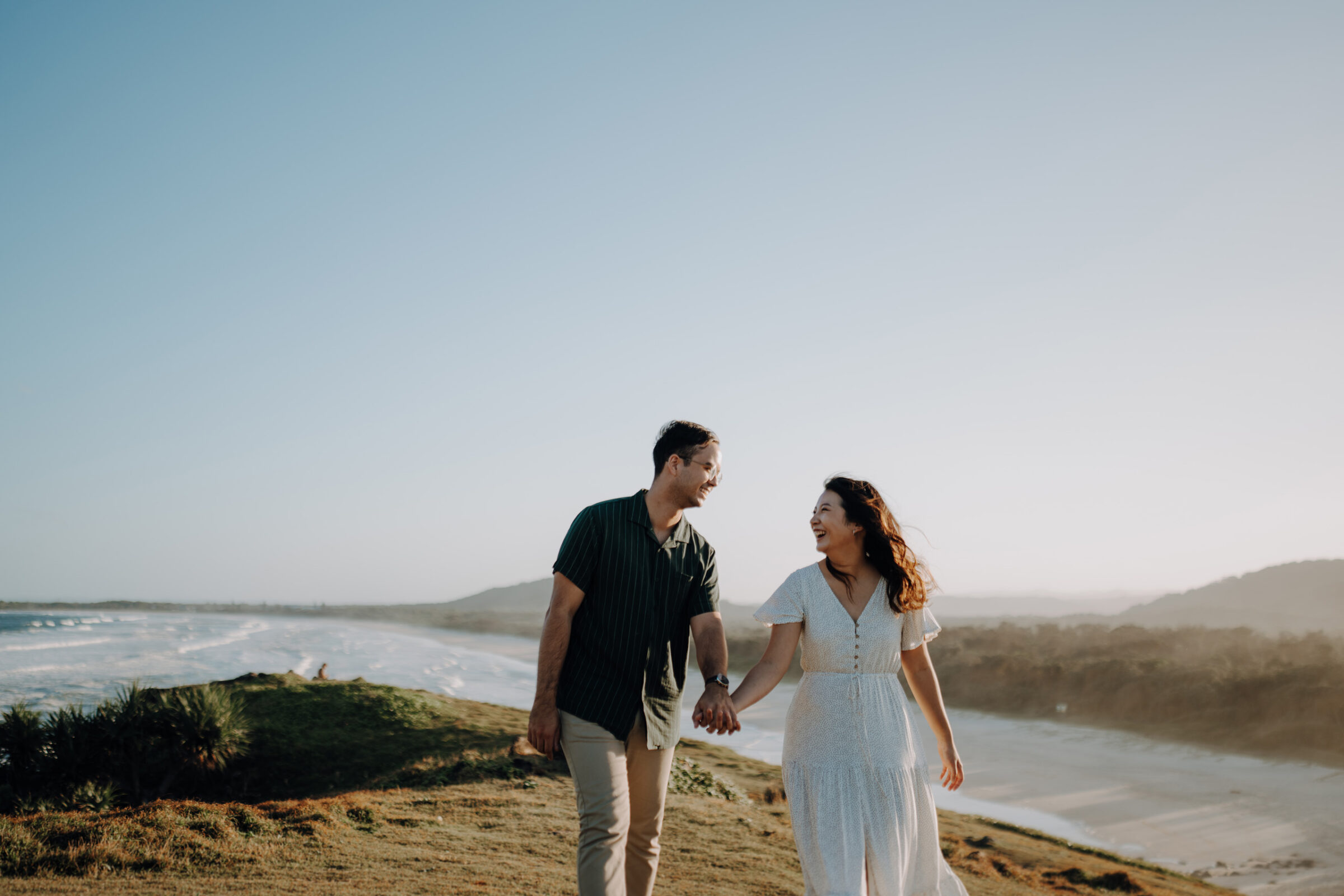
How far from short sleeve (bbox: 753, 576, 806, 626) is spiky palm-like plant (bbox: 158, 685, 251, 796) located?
27.5ft

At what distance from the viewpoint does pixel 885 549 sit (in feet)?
11.1

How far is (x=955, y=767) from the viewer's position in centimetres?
355

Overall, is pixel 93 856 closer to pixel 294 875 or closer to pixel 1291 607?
pixel 294 875

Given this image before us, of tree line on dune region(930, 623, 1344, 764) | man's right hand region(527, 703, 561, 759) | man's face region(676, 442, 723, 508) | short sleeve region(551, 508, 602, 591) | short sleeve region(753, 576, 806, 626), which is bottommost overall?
tree line on dune region(930, 623, 1344, 764)

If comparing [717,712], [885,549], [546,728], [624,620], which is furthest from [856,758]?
[546,728]

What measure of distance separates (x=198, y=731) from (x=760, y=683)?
843 cm

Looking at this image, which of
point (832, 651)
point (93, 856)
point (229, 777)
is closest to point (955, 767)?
point (832, 651)

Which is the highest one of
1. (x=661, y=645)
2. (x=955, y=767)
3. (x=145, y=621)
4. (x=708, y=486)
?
(x=708, y=486)

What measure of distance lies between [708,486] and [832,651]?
823 mm

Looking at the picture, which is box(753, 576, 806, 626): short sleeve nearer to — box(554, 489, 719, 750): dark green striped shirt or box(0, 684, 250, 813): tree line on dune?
box(554, 489, 719, 750): dark green striped shirt

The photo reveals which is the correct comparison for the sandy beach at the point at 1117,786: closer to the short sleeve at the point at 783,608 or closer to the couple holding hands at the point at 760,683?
the couple holding hands at the point at 760,683

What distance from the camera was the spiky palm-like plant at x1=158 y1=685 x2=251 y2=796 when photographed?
940cm

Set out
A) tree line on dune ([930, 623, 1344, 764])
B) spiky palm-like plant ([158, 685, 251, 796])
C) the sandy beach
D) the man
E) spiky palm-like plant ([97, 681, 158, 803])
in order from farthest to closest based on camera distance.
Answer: tree line on dune ([930, 623, 1344, 764]) → the sandy beach → spiky palm-like plant ([158, 685, 251, 796]) → spiky palm-like plant ([97, 681, 158, 803]) → the man

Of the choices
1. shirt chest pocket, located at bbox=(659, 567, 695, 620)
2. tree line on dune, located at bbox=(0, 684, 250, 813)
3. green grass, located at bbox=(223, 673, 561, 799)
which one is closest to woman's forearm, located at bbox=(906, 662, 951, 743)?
shirt chest pocket, located at bbox=(659, 567, 695, 620)
